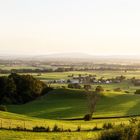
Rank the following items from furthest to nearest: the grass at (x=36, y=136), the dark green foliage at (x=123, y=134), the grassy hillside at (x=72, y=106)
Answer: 1. the grassy hillside at (x=72, y=106)
2. the grass at (x=36, y=136)
3. the dark green foliage at (x=123, y=134)

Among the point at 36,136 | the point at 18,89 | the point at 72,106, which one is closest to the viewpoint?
the point at 36,136

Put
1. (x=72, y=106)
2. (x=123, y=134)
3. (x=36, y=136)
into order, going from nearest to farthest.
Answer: (x=123, y=134), (x=36, y=136), (x=72, y=106)

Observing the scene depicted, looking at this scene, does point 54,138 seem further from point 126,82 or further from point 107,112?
point 126,82

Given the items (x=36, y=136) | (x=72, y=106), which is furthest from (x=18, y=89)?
(x=36, y=136)

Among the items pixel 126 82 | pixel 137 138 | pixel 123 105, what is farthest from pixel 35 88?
pixel 137 138

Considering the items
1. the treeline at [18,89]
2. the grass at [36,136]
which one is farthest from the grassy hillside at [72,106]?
the grass at [36,136]

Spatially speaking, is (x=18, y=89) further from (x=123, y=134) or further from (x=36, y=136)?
(x=123, y=134)

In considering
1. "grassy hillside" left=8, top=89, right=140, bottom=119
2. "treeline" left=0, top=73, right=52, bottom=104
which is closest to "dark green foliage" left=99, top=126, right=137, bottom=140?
"grassy hillside" left=8, top=89, right=140, bottom=119

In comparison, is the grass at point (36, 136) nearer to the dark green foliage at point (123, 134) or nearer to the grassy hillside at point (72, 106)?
the dark green foliage at point (123, 134)
